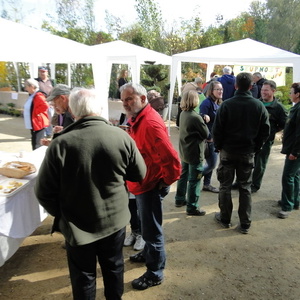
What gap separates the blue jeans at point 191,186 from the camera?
135 inches

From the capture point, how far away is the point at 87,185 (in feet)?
5.03

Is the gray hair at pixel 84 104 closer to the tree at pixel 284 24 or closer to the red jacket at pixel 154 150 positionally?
the red jacket at pixel 154 150

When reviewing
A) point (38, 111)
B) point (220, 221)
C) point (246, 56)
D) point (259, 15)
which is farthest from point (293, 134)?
point (259, 15)

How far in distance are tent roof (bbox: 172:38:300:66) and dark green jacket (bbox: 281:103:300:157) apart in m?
3.08

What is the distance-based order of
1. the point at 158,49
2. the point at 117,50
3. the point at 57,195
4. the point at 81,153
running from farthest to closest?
1. the point at 158,49
2. the point at 117,50
3. the point at 57,195
4. the point at 81,153

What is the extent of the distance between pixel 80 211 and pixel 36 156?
1885mm

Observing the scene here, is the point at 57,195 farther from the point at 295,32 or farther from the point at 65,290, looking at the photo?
the point at 295,32

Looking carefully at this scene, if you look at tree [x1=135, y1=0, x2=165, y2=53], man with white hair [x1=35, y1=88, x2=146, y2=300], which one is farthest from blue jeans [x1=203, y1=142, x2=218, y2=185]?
tree [x1=135, y1=0, x2=165, y2=53]

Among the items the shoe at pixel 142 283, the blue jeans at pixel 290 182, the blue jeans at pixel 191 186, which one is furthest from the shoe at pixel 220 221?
the shoe at pixel 142 283

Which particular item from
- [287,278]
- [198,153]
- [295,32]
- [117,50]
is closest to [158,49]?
[117,50]

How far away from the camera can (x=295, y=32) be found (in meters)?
34.2

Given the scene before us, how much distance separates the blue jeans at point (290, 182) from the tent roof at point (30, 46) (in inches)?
165

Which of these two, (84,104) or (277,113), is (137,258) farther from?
(277,113)

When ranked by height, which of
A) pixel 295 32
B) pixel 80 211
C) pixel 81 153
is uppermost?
pixel 295 32
